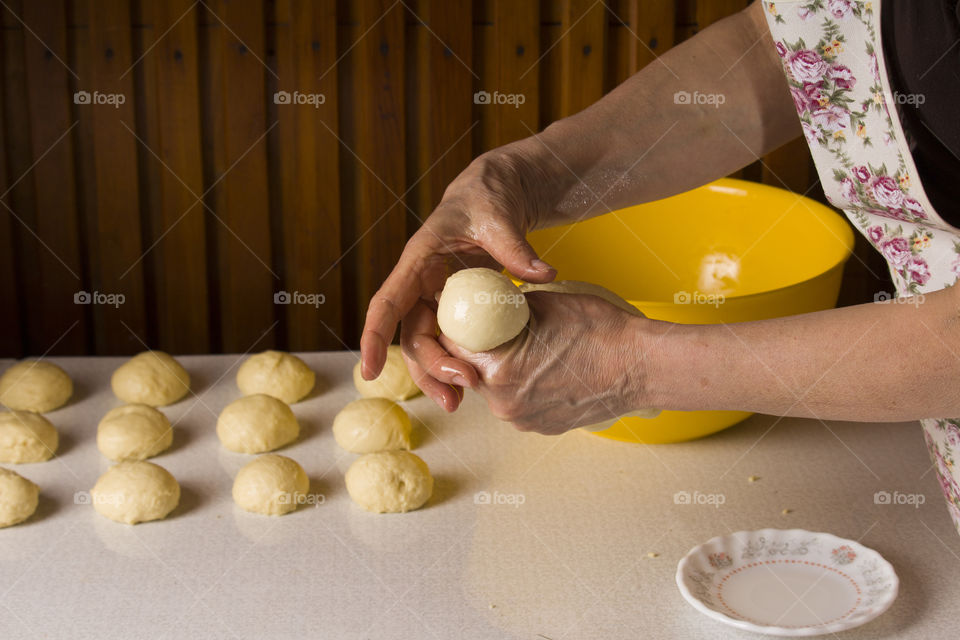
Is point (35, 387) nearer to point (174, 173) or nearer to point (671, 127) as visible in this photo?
point (174, 173)

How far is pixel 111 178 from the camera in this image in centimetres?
207

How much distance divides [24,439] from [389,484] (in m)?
0.61

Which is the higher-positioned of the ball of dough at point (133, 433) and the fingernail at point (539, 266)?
the fingernail at point (539, 266)

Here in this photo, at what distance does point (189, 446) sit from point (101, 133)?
876mm

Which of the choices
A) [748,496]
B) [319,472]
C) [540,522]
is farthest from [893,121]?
[319,472]

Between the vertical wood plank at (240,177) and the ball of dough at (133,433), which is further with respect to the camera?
the vertical wood plank at (240,177)

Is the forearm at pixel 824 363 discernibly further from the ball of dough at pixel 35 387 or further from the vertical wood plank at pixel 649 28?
the vertical wood plank at pixel 649 28

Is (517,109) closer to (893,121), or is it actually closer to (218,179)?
(218,179)
